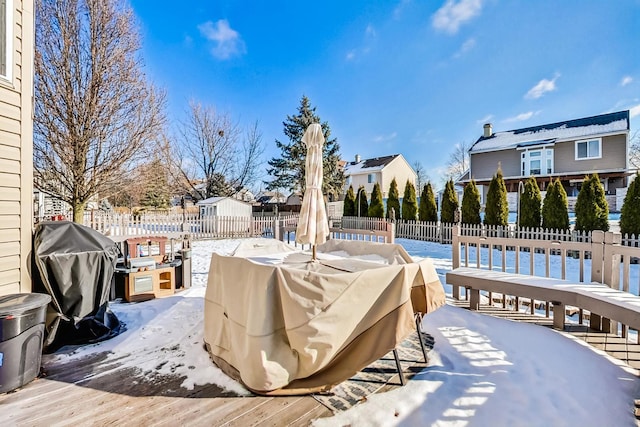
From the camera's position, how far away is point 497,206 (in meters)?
10.8

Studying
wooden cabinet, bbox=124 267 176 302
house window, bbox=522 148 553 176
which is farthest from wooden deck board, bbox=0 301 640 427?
house window, bbox=522 148 553 176

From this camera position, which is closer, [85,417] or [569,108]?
[85,417]

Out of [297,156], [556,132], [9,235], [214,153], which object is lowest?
[9,235]

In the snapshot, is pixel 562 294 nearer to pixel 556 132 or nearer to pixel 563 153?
pixel 563 153

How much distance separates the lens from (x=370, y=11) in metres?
8.51

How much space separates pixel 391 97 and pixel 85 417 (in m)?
16.6

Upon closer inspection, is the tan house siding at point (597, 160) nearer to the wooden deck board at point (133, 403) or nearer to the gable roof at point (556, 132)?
the gable roof at point (556, 132)

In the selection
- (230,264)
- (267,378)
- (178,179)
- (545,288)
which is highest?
(178,179)

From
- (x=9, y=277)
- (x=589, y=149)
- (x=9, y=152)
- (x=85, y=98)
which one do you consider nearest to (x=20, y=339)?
(x=9, y=277)

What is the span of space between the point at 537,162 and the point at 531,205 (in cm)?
996

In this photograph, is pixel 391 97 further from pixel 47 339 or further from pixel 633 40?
pixel 47 339

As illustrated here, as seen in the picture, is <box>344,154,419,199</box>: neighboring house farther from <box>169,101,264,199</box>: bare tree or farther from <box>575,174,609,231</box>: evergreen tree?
<box>575,174,609,231</box>: evergreen tree

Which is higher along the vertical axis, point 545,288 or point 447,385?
point 545,288

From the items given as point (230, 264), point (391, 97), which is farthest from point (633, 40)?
point (230, 264)
